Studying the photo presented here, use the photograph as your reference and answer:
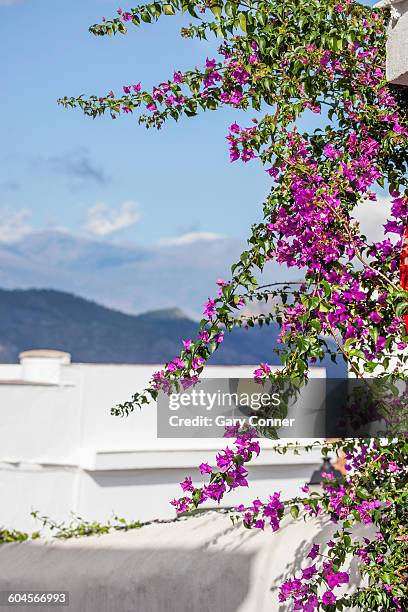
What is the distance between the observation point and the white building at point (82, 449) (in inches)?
439

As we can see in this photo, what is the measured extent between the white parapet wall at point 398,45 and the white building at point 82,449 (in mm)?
7433

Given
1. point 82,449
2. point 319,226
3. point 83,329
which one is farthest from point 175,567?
point 83,329

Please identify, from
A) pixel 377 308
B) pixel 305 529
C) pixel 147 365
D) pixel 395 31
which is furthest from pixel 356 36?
pixel 147 365

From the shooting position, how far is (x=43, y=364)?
1162 cm

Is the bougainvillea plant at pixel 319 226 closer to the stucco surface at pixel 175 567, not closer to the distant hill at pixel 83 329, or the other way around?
the stucco surface at pixel 175 567

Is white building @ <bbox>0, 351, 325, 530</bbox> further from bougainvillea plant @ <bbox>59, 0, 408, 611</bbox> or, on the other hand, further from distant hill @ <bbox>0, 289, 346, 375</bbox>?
distant hill @ <bbox>0, 289, 346, 375</bbox>

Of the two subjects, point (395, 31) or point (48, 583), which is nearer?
point (395, 31)

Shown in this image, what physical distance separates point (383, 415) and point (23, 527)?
787cm

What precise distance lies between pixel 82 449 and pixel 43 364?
1153 millimetres

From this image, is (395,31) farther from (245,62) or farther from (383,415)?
(383,415)

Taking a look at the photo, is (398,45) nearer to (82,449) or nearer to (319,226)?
(319,226)

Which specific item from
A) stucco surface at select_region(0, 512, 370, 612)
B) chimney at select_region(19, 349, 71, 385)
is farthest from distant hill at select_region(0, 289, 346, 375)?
stucco surface at select_region(0, 512, 370, 612)

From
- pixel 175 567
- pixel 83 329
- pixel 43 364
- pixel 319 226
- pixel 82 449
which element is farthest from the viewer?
pixel 83 329

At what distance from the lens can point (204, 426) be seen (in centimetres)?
1185
